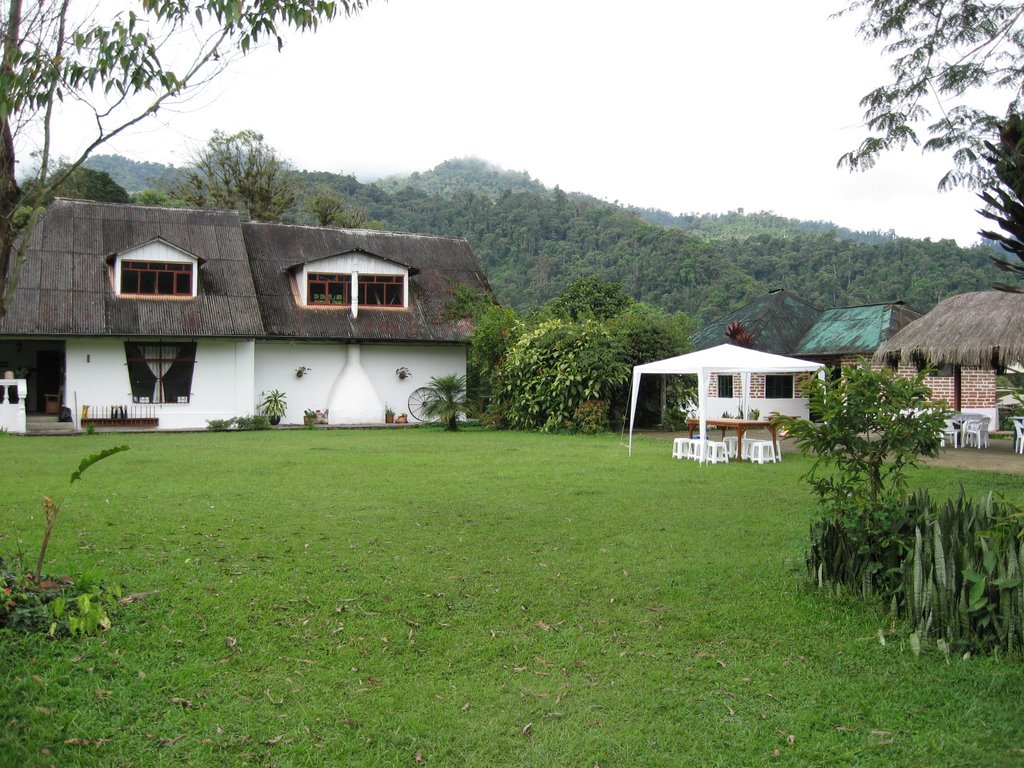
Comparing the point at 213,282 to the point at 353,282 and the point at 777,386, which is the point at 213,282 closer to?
the point at 353,282

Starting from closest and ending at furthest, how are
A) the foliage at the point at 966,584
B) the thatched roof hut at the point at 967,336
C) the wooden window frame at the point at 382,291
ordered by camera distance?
1. the foliage at the point at 966,584
2. the thatched roof hut at the point at 967,336
3. the wooden window frame at the point at 382,291

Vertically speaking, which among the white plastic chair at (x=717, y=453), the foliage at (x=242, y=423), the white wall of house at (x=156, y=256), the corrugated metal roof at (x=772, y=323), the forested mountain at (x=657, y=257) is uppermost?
the forested mountain at (x=657, y=257)

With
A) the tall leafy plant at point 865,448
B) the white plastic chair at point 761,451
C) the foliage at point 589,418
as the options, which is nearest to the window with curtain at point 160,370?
the foliage at point 589,418

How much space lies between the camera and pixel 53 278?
1988 cm

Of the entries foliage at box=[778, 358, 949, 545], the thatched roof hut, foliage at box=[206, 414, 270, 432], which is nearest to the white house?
foliage at box=[206, 414, 270, 432]

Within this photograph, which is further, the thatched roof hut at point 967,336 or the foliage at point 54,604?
the thatched roof hut at point 967,336

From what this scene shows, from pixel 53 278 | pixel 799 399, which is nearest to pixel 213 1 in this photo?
pixel 53 278

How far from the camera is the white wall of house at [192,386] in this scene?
64.0ft

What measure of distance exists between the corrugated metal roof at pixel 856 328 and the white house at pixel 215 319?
1028 cm

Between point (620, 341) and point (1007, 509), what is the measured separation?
13.9 meters

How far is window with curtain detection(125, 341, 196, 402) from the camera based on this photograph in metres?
19.9

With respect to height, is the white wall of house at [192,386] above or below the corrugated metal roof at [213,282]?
below

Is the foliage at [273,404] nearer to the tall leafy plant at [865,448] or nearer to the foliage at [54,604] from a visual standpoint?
the foliage at [54,604]

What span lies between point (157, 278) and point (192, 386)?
9.43 ft
